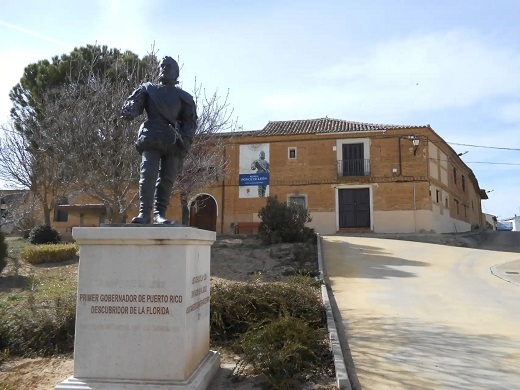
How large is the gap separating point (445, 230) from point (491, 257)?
1143 cm

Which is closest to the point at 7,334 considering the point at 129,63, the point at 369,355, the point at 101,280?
the point at 101,280

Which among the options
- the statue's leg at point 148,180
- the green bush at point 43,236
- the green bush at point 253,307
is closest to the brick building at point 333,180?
the green bush at point 43,236

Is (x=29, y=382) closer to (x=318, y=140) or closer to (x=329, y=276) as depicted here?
(x=329, y=276)

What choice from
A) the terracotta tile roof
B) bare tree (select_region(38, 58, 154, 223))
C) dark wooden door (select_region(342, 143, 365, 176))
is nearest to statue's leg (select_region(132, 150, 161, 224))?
bare tree (select_region(38, 58, 154, 223))

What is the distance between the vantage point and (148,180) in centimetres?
454

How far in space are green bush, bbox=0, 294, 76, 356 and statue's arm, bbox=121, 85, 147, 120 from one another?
265 centimetres

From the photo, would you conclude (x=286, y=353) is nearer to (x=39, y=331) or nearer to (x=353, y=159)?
(x=39, y=331)

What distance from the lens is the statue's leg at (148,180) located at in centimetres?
452

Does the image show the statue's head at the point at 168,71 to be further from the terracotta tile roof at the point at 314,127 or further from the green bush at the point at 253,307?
the terracotta tile roof at the point at 314,127

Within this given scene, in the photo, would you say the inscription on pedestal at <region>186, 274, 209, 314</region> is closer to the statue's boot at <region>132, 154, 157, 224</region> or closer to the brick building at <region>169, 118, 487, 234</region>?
the statue's boot at <region>132, 154, 157, 224</region>

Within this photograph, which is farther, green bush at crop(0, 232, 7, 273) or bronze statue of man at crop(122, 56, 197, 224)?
green bush at crop(0, 232, 7, 273)

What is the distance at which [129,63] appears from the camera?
59.2ft

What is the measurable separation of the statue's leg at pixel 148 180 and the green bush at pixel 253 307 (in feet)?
6.66

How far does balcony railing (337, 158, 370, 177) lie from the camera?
24.8 meters
